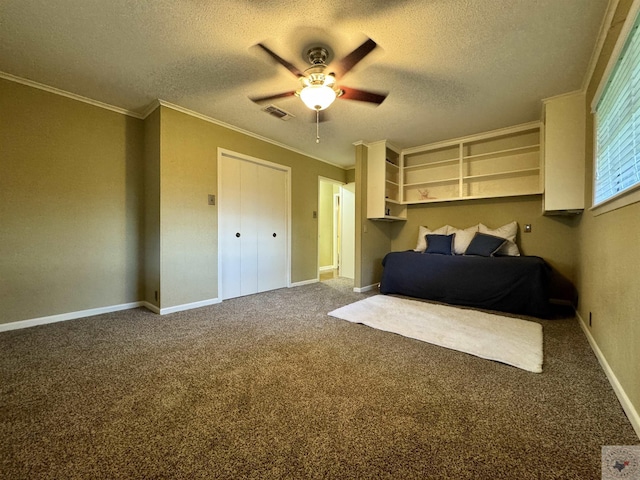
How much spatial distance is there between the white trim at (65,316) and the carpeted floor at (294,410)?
0.92ft

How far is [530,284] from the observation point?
3.06m

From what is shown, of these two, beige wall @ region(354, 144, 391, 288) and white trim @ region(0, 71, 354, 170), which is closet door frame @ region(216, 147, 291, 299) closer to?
white trim @ region(0, 71, 354, 170)

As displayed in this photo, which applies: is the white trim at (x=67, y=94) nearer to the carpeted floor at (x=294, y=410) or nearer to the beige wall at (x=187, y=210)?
the beige wall at (x=187, y=210)

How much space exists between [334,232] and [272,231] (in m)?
2.63

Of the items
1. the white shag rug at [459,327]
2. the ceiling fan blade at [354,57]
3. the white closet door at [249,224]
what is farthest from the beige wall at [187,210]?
the ceiling fan blade at [354,57]

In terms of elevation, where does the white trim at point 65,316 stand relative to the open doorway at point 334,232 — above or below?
below

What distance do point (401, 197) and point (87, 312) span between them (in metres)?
4.77

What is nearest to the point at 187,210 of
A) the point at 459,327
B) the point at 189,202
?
the point at 189,202

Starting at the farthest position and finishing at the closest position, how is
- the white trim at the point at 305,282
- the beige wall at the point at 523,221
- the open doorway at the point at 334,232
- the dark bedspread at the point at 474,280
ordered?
the open doorway at the point at 334,232 → the white trim at the point at 305,282 → the beige wall at the point at 523,221 → the dark bedspread at the point at 474,280

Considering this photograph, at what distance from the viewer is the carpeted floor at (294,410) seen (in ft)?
3.53

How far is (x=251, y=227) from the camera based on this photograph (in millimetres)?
4125

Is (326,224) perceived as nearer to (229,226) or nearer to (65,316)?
(229,226)

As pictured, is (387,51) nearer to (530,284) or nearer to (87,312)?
(530,284)

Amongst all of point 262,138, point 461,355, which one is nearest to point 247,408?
point 461,355
